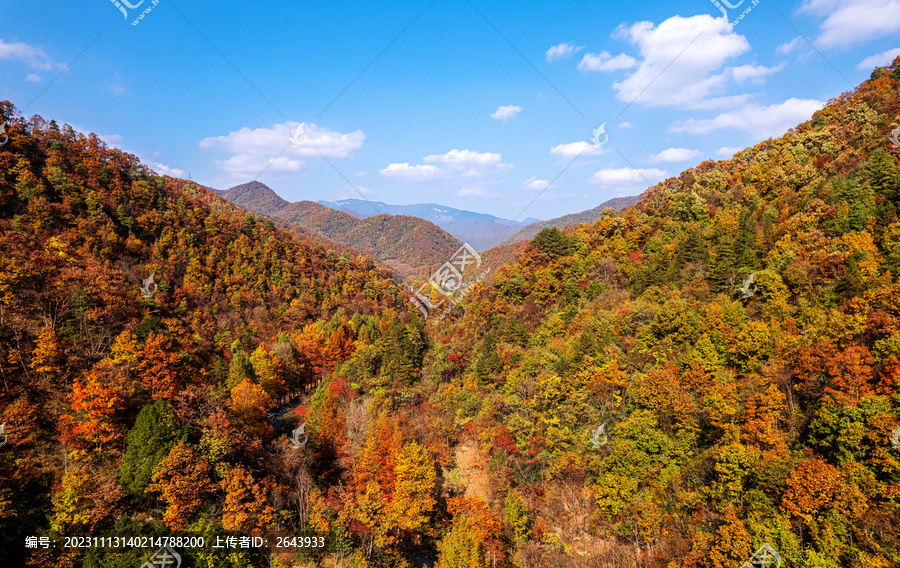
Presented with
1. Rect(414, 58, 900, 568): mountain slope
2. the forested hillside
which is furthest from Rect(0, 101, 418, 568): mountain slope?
Rect(414, 58, 900, 568): mountain slope

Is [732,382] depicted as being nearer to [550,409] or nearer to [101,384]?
A: [550,409]

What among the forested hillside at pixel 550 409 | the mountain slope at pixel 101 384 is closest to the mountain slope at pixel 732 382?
the forested hillside at pixel 550 409

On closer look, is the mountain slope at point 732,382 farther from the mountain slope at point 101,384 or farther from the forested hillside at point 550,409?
the mountain slope at point 101,384

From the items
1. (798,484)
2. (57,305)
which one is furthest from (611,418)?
(57,305)

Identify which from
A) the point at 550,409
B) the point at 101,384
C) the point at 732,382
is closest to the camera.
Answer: the point at 101,384

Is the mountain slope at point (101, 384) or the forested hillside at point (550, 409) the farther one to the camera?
the forested hillside at point (550, 409)

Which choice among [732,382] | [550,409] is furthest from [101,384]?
[732,382]

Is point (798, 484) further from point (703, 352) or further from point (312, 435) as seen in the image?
point (312, 435)

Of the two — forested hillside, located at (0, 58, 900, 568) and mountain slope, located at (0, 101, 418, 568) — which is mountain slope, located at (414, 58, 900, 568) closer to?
forested hillside, located at (0, 58, 900, 568)
